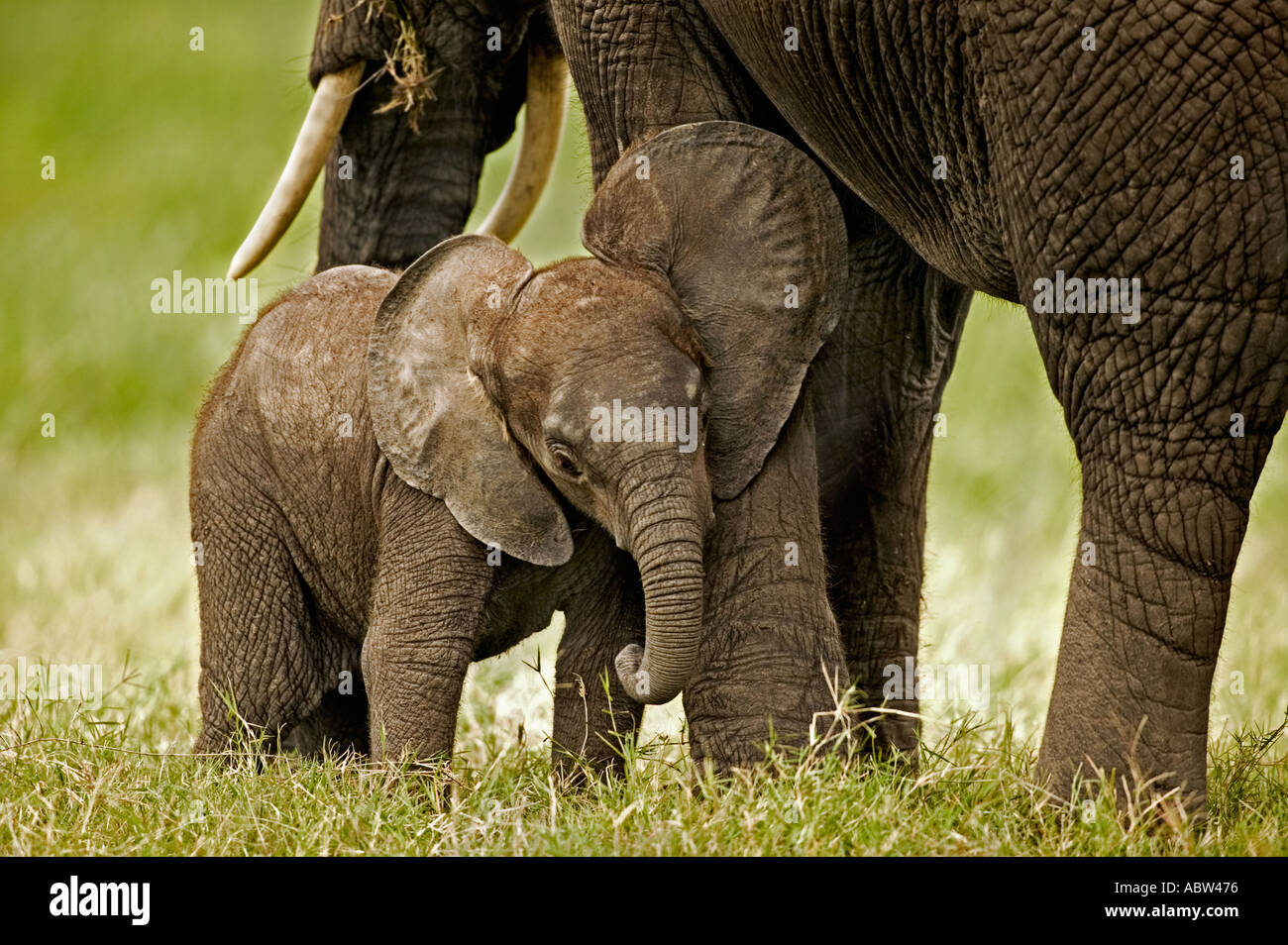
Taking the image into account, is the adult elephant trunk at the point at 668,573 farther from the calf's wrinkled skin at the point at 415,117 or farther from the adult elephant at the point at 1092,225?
the calf's wrinkled skin at the point at 415,117

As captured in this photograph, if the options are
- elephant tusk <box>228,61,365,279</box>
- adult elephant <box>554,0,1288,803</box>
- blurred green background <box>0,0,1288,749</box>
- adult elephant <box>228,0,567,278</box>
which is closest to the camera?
adult elephant <box>554,0,1288,803</box>

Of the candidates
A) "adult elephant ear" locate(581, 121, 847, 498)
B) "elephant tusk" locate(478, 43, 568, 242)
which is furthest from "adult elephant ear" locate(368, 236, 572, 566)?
"elephant tusk" locate(478, 43, 568, 242)

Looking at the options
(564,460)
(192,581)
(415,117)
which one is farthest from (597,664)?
(192,581)

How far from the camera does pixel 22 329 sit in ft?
39.4

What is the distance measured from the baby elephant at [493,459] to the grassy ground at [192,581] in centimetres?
29

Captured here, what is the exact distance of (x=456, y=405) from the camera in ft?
15.0

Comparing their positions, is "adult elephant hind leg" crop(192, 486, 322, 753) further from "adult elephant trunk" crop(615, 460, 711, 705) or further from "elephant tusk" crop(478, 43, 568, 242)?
"elephant tusk" crop(478, 43, 568, 242)

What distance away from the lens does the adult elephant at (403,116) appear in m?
5.72

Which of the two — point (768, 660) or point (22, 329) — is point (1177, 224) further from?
point (22, 329)

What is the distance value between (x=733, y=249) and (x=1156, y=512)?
42.6 inches

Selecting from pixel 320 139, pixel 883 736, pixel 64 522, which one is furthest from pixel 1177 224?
pixel 64 522

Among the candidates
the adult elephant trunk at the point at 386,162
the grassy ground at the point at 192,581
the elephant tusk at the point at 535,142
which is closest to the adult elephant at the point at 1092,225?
the grassy ground at the point at 192,581

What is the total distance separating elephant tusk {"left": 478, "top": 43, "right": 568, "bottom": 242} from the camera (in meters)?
6.11

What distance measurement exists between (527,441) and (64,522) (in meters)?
5.48
